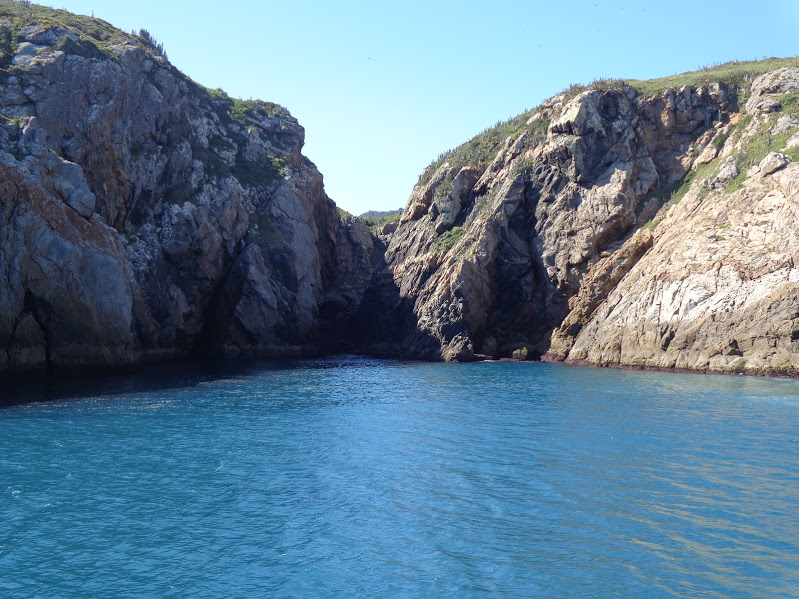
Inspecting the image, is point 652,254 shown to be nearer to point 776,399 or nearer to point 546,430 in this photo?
point 776,399

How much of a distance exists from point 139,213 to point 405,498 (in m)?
52.8

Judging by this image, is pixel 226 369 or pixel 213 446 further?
pixel 226 369

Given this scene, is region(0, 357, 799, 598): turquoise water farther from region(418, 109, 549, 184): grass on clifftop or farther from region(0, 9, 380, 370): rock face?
region(418, 109, 549, 184): grass on clifftop

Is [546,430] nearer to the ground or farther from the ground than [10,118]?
nearer to the ground

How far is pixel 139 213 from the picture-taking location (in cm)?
6412

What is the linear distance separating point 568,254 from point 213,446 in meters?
46.5

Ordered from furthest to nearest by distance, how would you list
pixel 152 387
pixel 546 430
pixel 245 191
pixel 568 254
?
1. pixel 245 191
2. pixel 568 254
3. pixel 152 387
4. pixel 546 430

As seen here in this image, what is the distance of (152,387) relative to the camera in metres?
45.3

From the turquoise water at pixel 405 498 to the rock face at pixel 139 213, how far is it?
41.8 ft

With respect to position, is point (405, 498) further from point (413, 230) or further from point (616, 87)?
point (413, 230)

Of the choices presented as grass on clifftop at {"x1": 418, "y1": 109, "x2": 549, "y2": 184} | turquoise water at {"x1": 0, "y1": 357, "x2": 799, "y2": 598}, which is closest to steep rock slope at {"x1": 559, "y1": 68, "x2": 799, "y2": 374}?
turquoise water at {"x1": 0, "y1": 357, "x2": 799, "y2": 598}

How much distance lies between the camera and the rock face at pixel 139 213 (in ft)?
155

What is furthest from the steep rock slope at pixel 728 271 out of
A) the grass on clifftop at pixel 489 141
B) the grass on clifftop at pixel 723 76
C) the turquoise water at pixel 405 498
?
the grass on clifftop at pixel 489 141

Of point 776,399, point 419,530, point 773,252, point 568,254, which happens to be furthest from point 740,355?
point 419,530
